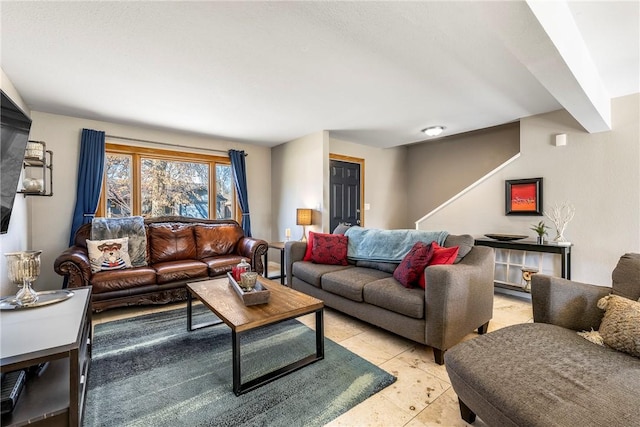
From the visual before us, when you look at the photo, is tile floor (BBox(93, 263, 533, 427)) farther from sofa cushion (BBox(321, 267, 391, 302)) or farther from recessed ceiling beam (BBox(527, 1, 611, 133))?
recessed ceiling beam (BBox(527, 1, 611, 133))

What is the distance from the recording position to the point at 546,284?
168cm

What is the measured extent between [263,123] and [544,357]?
375cm

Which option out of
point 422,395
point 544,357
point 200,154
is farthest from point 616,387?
point 200,154

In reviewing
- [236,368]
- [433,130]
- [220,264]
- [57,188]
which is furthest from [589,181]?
[57,188]

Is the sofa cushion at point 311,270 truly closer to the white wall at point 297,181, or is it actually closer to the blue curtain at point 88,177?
the white wall at point 297,181

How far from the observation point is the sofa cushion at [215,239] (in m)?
3.94

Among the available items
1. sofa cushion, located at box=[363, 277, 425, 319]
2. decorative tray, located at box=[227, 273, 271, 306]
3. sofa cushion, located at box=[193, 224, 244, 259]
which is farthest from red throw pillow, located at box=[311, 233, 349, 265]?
sofa cushion, located at box=[193, 224, 244, 259]

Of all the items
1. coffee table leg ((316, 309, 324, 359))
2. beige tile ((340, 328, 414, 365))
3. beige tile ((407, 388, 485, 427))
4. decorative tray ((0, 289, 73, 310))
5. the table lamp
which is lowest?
beige tile ((407, 388, 485, 427))

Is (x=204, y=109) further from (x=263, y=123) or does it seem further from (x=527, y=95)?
(x=527, y=95)

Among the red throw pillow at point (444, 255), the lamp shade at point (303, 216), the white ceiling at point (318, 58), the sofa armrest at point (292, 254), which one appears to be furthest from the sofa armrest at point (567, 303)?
the lamp shade at point (303, 216)

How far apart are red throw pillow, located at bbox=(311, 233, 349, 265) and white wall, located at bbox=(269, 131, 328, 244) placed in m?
1.09

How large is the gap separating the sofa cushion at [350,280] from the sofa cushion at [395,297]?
0.09m

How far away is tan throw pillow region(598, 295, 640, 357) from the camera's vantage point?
1.26m

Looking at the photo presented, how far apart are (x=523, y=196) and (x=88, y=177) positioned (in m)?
5.75
